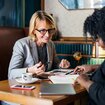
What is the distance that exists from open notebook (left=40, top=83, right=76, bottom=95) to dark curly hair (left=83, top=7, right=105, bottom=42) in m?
0.32

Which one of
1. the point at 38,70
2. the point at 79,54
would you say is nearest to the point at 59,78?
the point at 38,70

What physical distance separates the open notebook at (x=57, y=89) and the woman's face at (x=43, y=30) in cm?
72

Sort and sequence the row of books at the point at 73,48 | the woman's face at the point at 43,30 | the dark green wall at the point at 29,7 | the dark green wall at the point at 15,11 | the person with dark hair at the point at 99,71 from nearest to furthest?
the person with dark hair at the point at 99,71 → the woman's face at the point at 43,30 → the row of books at the point at 73,48 → the dark green wall at the point at 15,11 → the dark green wall at the point at 29,7

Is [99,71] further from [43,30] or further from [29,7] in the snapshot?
[29,7]

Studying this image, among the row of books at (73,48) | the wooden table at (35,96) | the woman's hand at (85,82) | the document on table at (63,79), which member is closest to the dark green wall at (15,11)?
the row of books at (73,48)

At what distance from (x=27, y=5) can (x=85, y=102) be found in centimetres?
221

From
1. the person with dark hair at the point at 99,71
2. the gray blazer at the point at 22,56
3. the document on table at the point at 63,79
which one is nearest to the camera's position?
the person with dark hair at the point at 99,71

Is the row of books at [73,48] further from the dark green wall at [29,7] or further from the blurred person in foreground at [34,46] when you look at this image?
the blurred person in foreground at [34,46]

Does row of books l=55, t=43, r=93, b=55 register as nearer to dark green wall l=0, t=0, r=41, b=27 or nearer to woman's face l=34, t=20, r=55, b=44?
dark green wall l=0, t=0, r=41, b=27

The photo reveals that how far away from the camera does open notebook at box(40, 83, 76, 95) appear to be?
138 cm

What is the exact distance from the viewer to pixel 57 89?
→ 57.5 inches

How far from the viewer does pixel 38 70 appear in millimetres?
1850

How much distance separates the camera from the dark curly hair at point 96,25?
128 centimetres

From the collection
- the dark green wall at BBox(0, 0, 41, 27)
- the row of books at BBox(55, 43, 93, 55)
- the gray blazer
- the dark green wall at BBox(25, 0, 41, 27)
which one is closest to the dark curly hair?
the gray blazer
